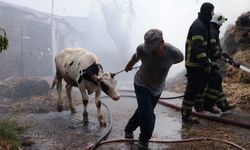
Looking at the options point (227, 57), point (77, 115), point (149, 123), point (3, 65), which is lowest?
point (3, 65)

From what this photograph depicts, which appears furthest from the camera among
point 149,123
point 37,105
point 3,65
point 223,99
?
point 3,65

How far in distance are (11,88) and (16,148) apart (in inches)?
413

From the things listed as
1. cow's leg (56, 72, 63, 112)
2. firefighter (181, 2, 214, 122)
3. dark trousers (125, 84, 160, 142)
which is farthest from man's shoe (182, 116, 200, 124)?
cow's leg (56, 72, 63, 112)

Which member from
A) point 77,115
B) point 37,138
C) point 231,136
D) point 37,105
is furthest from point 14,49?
point 231,136

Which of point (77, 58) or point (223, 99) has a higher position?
point (77, 58)

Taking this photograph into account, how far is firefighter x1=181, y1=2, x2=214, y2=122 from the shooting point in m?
7.34

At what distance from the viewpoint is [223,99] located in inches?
332

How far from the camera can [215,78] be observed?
8.20 metres

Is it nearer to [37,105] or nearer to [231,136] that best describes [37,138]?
[231,136]

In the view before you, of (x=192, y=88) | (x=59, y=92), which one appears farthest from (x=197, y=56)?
(x=59, y=92)

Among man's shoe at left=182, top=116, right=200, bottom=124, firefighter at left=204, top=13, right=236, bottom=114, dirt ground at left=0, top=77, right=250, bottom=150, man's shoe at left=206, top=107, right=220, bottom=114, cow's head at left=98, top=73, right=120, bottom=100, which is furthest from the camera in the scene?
man's shoe at left=206, top=107, right=220, bottom=114

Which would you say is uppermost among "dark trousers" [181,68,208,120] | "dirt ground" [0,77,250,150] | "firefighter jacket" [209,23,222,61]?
"firefighter jacket" [209,23,222,61]

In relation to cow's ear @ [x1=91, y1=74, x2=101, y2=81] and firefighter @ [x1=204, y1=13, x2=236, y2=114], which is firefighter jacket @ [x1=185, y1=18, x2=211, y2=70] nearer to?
firefighter @ [x1=204, y1=13, x2=236, y2=114]

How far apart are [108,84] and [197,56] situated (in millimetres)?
1784
